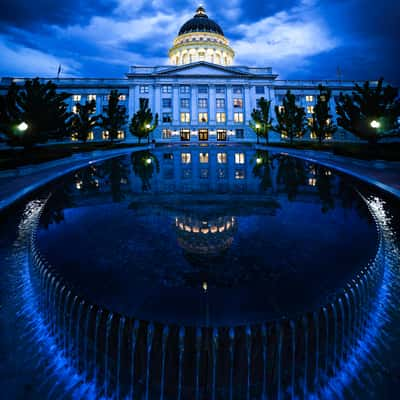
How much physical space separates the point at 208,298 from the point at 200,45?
8429 cm

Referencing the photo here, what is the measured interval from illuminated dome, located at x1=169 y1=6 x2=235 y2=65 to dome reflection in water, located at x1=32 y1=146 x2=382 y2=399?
262 ft

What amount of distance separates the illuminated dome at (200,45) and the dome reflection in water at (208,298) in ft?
262

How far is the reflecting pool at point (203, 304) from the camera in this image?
10.3ft

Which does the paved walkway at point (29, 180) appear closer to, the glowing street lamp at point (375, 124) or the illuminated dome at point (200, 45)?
the glowing street lamp at point (375, 124)

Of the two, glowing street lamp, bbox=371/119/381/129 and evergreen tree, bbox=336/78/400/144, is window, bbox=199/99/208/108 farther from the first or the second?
glowing street lamp, bbox=371/119/381/129

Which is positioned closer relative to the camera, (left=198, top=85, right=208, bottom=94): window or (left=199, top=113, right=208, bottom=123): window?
(left=199, top=113, right=208, bottom=123): window

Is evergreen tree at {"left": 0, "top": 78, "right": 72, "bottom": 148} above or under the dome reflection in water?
above

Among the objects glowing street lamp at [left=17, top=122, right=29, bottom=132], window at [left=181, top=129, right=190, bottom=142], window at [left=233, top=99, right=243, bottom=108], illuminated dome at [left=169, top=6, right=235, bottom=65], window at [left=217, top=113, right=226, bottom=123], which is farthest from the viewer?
illuminated dome at [left=169, top=6, right=235, bottom=65]

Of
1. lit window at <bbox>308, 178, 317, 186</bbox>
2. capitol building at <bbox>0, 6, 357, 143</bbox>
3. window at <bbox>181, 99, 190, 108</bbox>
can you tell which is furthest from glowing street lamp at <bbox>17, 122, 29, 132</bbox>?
window at <bbox>181, 99, 190, 108</bbox>

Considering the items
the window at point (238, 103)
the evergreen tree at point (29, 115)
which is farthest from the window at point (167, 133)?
the evergreen tree at point (29, 115)

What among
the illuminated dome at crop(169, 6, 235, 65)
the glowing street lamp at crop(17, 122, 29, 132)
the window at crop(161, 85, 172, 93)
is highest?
the illuminated dome at crop(169, 6, 235, 65)

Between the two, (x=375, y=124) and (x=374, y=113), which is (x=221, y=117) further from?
(x=375, y=124)

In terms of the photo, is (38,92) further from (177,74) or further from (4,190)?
(177,74)

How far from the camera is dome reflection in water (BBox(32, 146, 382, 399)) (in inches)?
123
